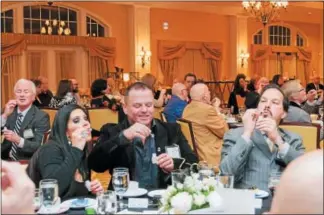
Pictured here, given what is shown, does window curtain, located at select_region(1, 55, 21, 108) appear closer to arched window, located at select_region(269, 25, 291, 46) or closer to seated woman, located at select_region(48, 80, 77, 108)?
seated woman, located at select_region(48, 80, 77, 108)

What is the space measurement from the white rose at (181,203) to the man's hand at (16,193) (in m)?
0.76

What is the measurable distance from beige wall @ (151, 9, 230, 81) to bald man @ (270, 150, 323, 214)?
13075mm

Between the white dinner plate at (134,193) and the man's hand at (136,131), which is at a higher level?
the man's hand at (136,131)

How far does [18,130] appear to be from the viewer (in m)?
4.21

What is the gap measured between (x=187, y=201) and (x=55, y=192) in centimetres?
63

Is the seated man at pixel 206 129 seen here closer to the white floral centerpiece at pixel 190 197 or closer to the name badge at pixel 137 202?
the name badge at pixel 137 202

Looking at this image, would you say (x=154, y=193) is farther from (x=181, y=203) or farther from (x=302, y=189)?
(x=302, y=189)

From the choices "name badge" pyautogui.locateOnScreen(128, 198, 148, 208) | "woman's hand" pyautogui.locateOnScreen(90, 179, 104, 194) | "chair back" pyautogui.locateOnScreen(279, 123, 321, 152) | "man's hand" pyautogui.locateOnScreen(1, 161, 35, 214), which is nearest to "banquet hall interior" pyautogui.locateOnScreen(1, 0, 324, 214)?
"chair back" pyautogui.locateOnScreen(279, 123, 321, 152)

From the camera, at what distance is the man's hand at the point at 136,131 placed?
9.14 feet

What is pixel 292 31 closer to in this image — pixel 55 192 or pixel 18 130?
pixel 18 130

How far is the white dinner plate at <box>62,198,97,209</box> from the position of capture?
7.38 ft

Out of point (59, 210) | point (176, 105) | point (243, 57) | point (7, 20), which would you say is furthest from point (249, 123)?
point (243, 57)

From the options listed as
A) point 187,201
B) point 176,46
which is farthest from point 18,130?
point 176,46

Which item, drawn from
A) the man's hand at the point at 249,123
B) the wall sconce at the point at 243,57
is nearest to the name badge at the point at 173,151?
the man's hand at the point at 249,123
